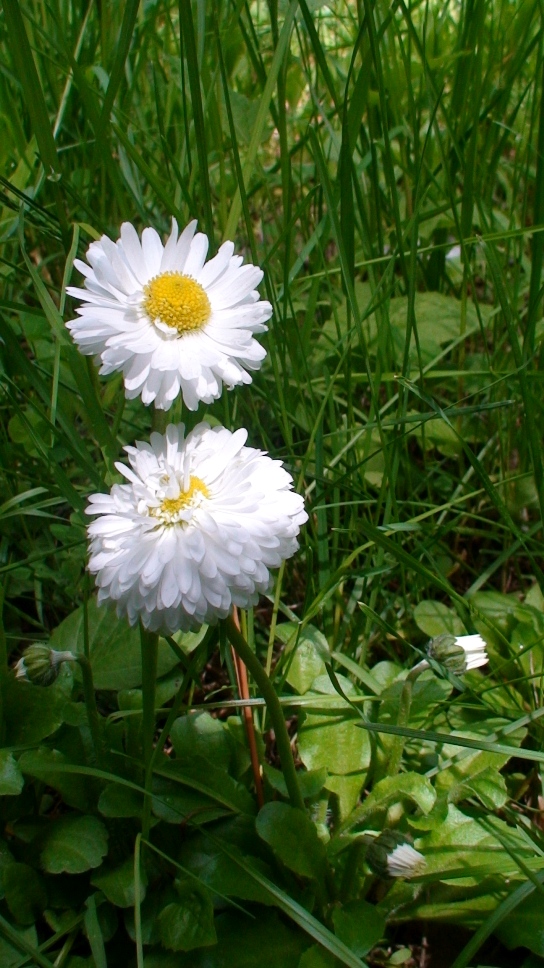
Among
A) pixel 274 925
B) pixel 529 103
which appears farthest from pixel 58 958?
Answer: pixel 529 103

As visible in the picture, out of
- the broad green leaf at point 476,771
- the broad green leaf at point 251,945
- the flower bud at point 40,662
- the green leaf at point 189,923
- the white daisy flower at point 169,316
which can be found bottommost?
the broad green leaf at point 251,945

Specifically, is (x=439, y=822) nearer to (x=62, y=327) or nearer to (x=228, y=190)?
(x=62, y=327)

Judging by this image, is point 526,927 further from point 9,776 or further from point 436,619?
point 9,776

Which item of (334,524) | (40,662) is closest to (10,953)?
(40,662)

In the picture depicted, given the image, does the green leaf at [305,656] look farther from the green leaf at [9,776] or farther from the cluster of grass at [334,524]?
the green leaf at [9,776]

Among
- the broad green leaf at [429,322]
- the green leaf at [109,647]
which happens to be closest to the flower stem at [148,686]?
the green leaf at [109,647]

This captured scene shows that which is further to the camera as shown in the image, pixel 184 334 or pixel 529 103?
pixel 529 103
